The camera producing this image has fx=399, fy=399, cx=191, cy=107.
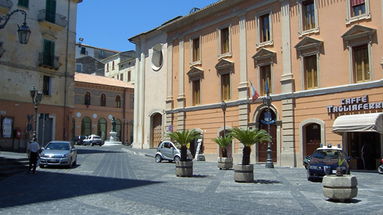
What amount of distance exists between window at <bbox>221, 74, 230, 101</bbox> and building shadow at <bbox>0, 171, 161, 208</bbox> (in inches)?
607

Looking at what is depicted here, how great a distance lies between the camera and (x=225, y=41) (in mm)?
30188

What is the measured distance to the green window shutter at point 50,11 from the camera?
1338 inches

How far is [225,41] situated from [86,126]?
3805 centimetres

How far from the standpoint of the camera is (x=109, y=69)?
79.7 meters

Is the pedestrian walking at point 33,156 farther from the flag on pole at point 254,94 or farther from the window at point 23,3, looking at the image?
the window at point 23,3

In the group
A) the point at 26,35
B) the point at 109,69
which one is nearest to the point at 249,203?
the point at 26,35

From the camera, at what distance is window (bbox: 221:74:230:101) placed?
96.9 ft

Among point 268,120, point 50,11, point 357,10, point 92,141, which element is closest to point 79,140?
point 92,141

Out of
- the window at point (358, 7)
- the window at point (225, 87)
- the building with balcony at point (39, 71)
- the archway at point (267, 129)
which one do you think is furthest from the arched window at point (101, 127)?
the window at point (358, 7)

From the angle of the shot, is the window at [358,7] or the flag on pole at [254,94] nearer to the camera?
the window at [358,7]

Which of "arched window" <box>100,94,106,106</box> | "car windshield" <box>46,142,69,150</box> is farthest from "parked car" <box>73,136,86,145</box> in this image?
"car windshield" <box>46,142,69,150</box>

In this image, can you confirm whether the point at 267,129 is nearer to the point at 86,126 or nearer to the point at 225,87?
the point at 225,87

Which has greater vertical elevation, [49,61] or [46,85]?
[49,61]

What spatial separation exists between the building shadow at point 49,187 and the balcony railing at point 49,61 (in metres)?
18.5
